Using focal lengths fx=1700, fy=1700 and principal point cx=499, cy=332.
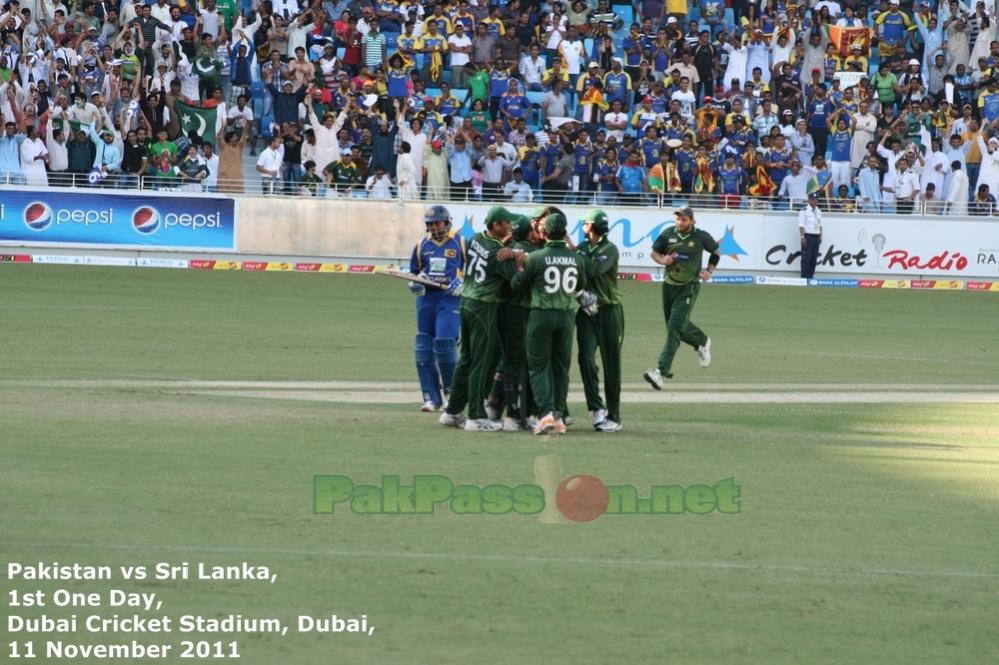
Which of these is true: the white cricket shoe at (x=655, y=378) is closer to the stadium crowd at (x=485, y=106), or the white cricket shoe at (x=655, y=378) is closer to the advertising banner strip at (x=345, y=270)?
the advertising banner strip at (x=345, y=270)

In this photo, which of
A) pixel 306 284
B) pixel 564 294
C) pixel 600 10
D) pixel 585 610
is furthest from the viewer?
A: pixel 600 10

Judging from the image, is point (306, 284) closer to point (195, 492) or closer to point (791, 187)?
point (791, 187)

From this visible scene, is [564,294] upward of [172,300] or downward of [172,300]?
upward

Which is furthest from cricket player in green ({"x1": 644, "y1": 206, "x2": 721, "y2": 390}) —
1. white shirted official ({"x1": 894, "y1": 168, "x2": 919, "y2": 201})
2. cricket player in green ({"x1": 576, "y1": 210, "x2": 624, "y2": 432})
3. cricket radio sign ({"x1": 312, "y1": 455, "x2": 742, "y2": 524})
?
white shirted official ({"x1": 894, "y1": 168, "x2": 919, "y2": 201})

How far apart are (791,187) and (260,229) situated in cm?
1065

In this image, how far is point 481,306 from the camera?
555 inches

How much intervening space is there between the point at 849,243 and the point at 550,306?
69.1ft

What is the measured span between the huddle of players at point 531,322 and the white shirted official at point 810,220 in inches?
726

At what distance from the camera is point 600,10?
38500 mm

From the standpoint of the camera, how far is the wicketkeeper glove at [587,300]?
14.0 metres

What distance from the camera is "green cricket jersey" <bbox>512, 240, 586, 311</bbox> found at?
1373cm

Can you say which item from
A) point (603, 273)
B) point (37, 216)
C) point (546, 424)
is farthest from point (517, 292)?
point (37, 216)

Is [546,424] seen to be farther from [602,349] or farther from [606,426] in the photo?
[602,349]

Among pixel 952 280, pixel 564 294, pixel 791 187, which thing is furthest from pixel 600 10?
pixel 564 294
